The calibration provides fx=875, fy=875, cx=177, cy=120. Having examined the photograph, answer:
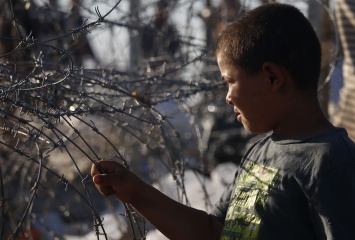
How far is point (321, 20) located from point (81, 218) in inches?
86.8

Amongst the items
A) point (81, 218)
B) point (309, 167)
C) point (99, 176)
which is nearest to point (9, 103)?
point (99, 176)

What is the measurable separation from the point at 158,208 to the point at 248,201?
28 cm

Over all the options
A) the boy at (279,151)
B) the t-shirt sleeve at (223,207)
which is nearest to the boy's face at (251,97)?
the boy at (279,151)

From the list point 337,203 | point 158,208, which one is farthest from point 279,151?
point 158,208

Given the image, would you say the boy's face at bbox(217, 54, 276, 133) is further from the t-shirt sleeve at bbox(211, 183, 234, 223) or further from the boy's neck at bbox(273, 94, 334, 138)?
the t-shirt sleeve at bbox(211, 183, 234, 223)

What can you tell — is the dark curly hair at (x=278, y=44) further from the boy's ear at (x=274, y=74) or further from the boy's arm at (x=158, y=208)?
the boy's arm at (x=158, y=208)

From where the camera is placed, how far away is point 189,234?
2.44m

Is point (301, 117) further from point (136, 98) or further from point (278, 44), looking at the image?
point (136, 98)

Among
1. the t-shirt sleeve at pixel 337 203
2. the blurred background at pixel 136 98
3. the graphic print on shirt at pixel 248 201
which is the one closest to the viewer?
the t-shirt sleeve at pixel 337 203

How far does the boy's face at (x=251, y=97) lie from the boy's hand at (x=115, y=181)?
34cm

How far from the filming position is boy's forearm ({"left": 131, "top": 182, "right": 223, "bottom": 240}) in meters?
2.40

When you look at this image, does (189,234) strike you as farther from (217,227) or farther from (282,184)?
(282,184)

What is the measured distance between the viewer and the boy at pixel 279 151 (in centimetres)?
206

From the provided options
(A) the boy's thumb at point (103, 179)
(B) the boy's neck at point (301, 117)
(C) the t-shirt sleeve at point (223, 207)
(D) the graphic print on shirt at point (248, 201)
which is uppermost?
(A) the boy's thumb at point (103, 179)
